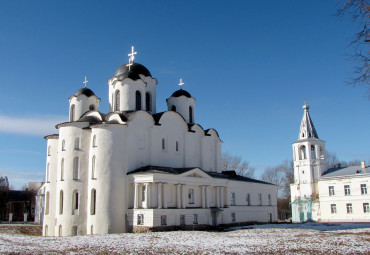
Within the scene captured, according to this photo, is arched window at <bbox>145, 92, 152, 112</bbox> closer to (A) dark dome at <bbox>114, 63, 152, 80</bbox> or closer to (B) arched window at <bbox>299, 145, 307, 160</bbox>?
(A) dark dome at <bbox>114, 63, 152, 80</bbox>

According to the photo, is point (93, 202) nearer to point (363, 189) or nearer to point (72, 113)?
point (72, 113)

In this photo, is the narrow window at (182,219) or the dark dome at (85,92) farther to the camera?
the dark dome at (85,92)

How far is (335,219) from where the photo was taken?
4794 cm

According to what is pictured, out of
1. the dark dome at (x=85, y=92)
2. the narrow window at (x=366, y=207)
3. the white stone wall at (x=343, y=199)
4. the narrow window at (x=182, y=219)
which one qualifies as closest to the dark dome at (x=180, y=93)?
the dark dome at (x=85, y=92)

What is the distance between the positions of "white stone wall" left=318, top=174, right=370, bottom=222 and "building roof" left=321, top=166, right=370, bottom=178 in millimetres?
702

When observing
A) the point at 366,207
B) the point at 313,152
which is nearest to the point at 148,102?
the point at 313,152

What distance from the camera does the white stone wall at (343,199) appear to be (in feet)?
151

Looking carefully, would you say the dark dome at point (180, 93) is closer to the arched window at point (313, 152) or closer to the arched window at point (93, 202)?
the arched window at point (93, 202)

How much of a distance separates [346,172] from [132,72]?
1178 inches

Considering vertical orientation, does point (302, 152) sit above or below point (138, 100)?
below

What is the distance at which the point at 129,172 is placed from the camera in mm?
30875

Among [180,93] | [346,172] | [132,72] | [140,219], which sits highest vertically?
[132,72]

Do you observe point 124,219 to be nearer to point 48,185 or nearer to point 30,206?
point 48,185

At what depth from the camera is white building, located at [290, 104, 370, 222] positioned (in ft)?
152
